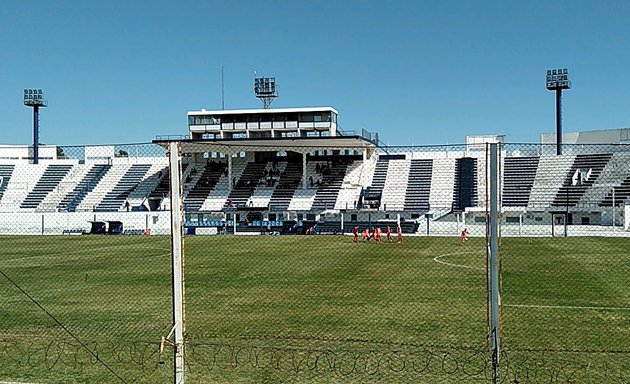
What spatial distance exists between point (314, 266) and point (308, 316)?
375 inches

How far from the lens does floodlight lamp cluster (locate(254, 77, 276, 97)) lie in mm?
70938

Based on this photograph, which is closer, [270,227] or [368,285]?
[368,285]

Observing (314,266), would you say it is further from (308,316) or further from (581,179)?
(581,179)

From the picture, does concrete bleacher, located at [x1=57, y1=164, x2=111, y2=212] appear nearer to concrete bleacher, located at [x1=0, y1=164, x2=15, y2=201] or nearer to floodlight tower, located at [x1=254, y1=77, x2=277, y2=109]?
concrete bleacher, located at [x1=0, y1=164, x2=15, y2=201]

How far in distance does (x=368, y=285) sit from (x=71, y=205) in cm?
3970

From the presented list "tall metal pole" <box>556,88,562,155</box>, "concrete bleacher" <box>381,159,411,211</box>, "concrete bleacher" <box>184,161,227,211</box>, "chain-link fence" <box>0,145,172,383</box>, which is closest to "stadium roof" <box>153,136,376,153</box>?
"chain-link fence" <box>0,145,172,383</box>

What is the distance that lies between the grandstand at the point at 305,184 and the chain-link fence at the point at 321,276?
0.66 ft

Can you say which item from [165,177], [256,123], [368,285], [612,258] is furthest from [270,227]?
[368,285]

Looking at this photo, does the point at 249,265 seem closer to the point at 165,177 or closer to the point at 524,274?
the point at 524,274

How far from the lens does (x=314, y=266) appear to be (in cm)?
2278

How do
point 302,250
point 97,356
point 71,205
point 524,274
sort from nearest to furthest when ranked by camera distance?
point 97,356
point 524,274
point 302,250
point 71,205

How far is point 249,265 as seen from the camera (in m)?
23.4

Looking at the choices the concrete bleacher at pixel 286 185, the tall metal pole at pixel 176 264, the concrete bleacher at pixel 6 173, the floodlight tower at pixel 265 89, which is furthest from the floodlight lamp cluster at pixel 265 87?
the tall metal pole at pixel 176 264

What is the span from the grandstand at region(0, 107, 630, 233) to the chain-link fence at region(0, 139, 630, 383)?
202 millimetres
